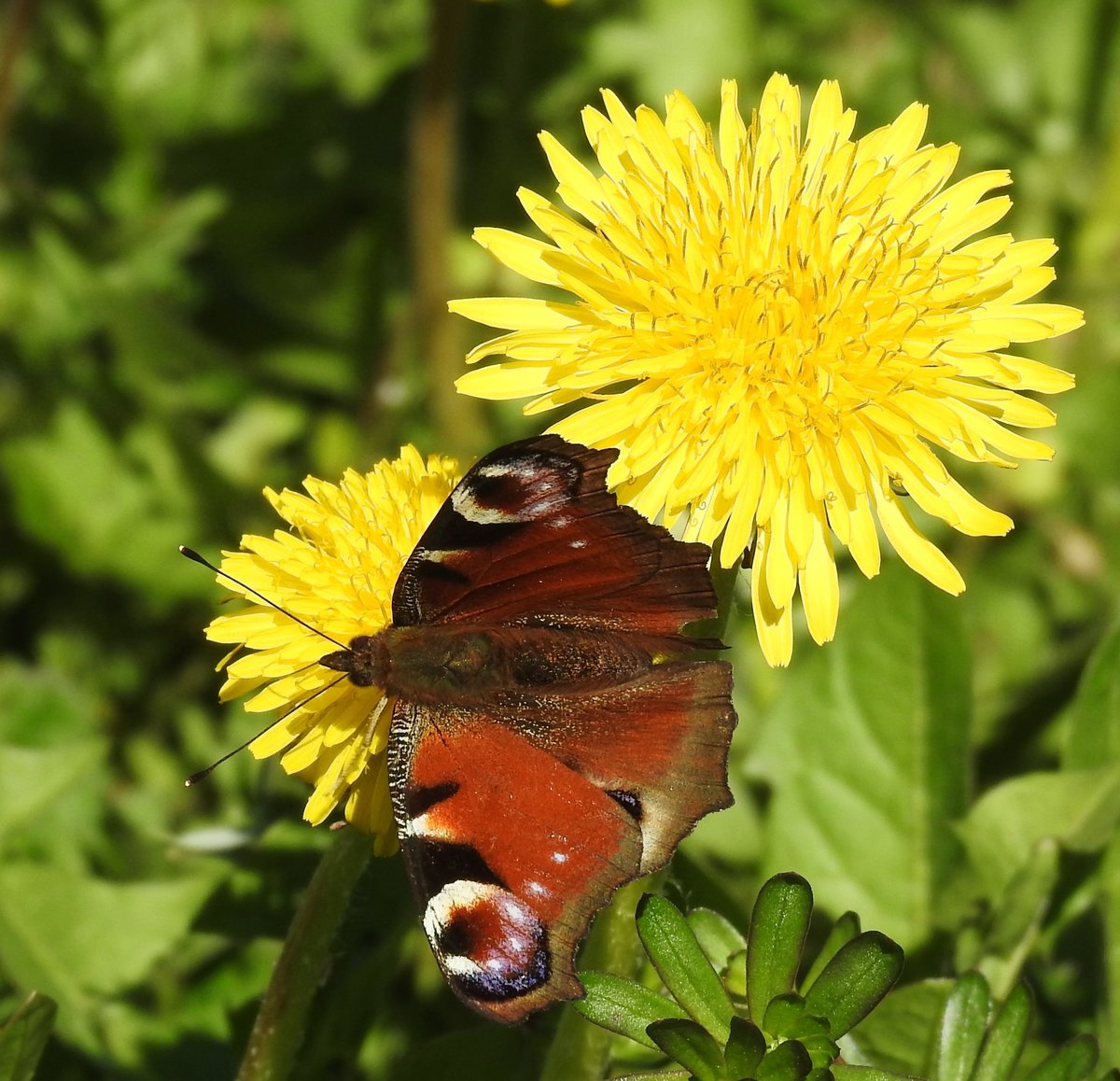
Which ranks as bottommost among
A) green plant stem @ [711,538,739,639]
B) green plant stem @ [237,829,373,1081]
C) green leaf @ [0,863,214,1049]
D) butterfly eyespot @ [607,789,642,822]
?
green leaf @ [0,863,214,1049]

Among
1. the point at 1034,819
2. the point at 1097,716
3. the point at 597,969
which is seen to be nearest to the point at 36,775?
the point at 597,969

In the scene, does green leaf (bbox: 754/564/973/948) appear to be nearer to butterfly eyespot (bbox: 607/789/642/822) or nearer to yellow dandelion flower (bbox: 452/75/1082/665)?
yellow dandelion flower (bbox: 452/75/1082/665)

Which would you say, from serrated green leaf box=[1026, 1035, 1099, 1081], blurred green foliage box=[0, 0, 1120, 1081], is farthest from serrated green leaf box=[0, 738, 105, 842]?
serrated green leaf box=[1026, 1035, 1099, 1081]

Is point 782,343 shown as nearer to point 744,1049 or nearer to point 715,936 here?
point 715,936

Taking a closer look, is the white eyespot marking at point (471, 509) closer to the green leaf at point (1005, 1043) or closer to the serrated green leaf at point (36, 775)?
the green leaf at point (1005, 1043)

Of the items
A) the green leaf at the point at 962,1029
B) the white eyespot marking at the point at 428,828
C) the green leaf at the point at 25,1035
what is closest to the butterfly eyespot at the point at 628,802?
the white eyespot marking at the point at 428,828

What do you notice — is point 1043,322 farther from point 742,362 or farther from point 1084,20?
point 1084,20

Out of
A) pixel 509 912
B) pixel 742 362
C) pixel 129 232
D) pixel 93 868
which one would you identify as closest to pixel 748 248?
pixel 742 362
